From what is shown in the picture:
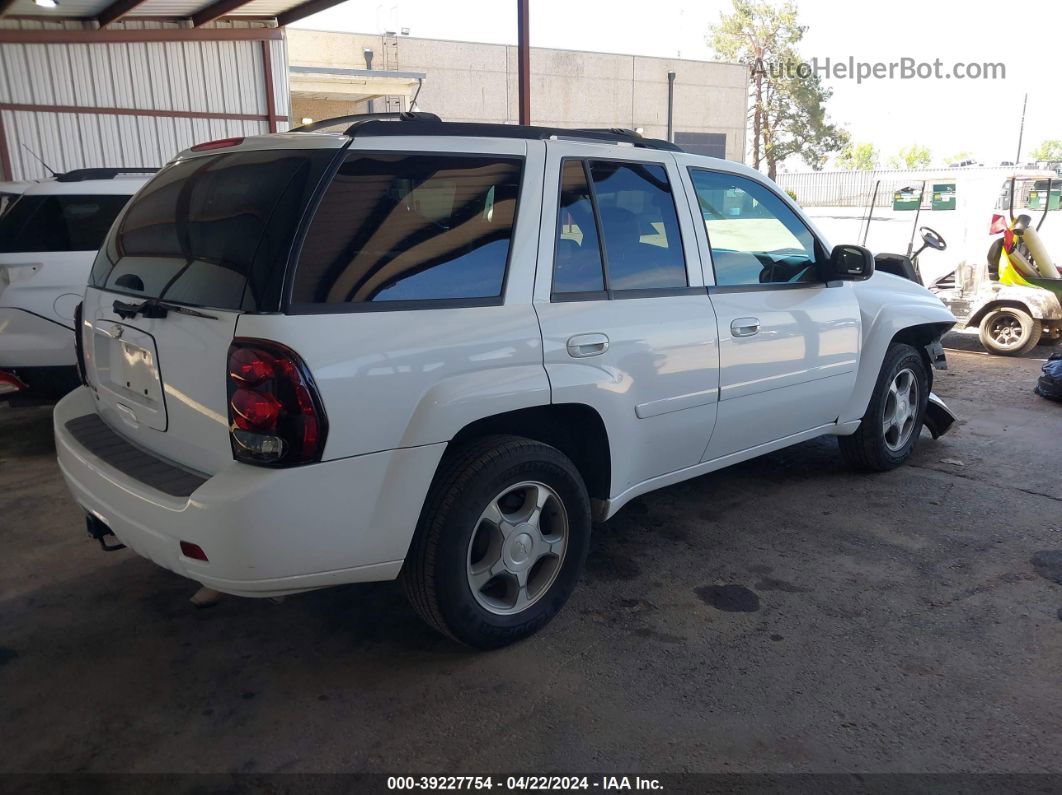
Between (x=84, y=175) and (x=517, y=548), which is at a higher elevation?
(x=84, y=175)

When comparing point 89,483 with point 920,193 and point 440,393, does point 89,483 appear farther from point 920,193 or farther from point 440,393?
point 920,193

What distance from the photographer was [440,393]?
2.76 metres

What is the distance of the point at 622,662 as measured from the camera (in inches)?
124

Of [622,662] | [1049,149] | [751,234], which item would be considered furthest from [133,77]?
[1049,149]

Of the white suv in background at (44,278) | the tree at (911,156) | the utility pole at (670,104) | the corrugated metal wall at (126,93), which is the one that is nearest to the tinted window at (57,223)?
the white suv in background at (44,278)

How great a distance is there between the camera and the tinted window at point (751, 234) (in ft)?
12.9

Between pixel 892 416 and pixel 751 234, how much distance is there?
174 centimetres

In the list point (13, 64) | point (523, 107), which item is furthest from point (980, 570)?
point (13, 64)

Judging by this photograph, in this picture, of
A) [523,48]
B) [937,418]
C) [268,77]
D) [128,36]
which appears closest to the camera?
[937,418]

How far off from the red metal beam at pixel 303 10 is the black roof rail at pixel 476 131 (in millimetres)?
8987

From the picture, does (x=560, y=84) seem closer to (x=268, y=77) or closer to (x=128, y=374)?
(x=268, y=77)

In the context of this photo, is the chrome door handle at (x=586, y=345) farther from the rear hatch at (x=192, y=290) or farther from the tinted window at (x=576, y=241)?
the rear hatch at (x=192, y=290)

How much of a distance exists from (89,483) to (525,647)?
5.56 feet

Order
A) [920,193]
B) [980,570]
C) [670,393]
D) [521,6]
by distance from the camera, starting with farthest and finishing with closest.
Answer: [920,193], [521,6], [980,570], [670,393]
